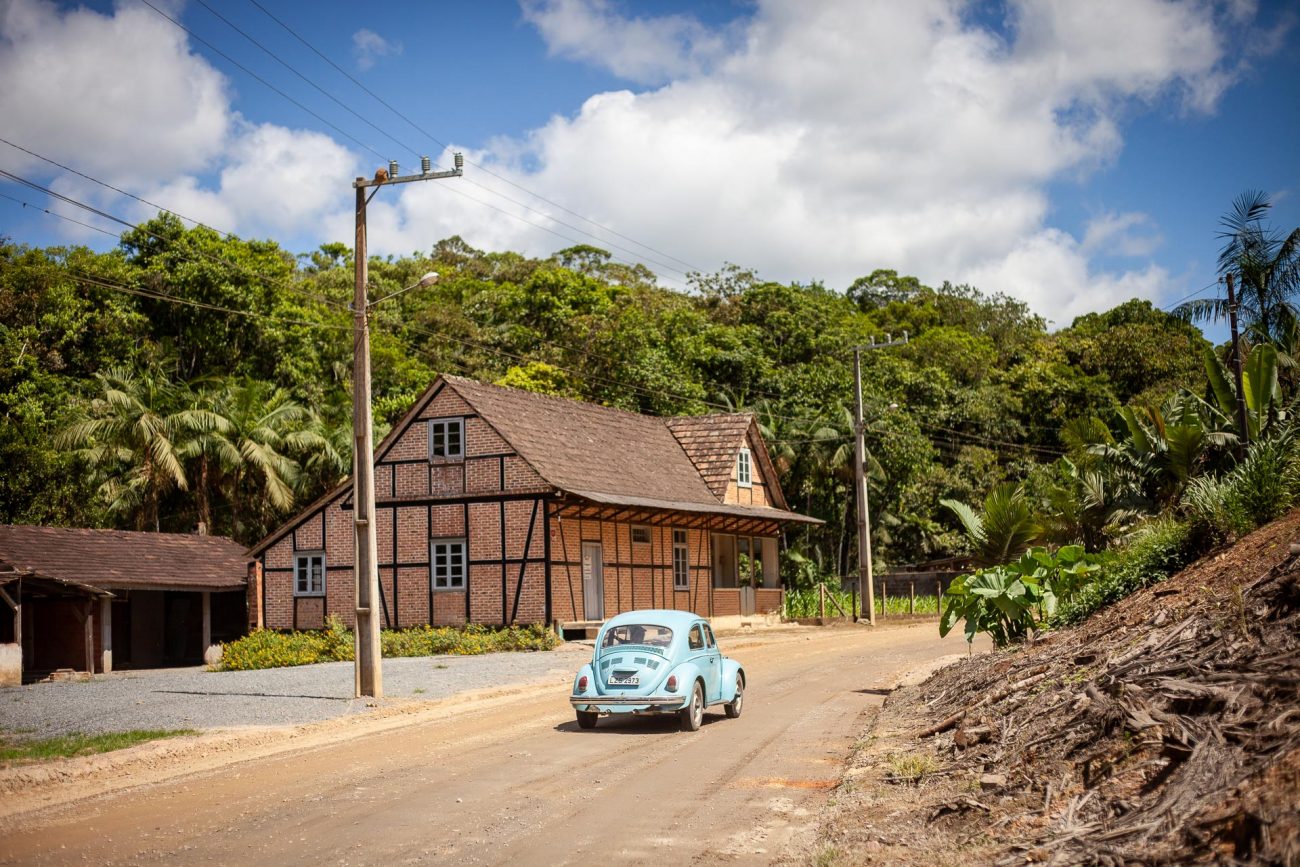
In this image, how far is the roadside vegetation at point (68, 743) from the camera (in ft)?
45.9

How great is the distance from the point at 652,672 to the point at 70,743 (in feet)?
24.3

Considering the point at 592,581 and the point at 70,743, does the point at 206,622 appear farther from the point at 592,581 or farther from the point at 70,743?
the point at 70,743

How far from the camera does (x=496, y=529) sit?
32781mm

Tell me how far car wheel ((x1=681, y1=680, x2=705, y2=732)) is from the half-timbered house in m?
16.0

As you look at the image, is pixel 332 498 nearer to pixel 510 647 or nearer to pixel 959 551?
pixel 510 647

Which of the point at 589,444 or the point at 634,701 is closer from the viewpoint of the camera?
the point at 634,701

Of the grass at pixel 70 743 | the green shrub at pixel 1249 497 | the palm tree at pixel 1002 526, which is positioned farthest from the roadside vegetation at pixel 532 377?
the grass at pixel 70 743

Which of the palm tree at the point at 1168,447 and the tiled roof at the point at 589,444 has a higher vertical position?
the tiled roof at the point at 589,444

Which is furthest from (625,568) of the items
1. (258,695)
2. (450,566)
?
(258,695)

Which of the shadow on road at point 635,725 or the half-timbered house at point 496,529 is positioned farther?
the half-timbered house at point 496,529

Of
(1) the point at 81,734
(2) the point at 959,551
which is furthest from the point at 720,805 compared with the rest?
(2) the point at 959,551

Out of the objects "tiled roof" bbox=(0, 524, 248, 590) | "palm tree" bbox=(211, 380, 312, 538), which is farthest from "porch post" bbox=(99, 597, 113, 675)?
"palm tree" bbox=(211, 380, 312, 538)

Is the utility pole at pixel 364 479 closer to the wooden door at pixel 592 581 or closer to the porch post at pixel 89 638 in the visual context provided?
the porch post at pixel 89 638

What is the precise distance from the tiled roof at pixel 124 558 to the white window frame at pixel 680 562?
1317cm
